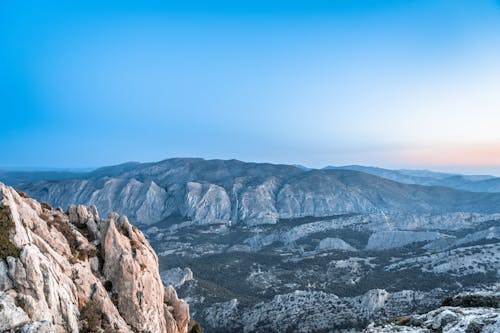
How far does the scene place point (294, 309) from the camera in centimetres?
10112

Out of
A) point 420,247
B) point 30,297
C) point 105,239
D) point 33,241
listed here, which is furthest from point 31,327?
point 420,247

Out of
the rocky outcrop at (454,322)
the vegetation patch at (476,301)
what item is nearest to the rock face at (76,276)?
the rocky outcrop at (454,322)

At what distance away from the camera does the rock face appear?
25.4m

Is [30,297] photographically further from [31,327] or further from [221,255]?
[221,255]

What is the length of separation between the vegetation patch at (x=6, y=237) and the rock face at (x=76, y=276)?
57mm

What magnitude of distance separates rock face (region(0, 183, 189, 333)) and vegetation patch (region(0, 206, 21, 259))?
0.19ft

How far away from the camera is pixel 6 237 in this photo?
27438mm

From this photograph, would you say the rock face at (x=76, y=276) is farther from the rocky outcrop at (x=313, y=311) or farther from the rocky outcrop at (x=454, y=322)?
the rocky outcrop at (x=313, y=311)

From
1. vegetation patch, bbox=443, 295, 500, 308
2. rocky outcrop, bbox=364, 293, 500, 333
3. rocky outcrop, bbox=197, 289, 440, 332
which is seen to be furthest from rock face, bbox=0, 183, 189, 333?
rocky outcrop, bbox=197, 289, 440, 332

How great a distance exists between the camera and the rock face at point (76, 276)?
25.4 m

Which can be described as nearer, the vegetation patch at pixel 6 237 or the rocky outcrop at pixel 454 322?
the vegetation patch at pixel 6 237

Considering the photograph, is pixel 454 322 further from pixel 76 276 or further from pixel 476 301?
pixel 76 276

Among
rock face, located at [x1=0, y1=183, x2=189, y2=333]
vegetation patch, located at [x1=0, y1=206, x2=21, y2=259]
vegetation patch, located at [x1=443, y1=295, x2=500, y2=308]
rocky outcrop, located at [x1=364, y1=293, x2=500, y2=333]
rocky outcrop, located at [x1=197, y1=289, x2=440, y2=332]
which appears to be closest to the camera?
rock face, located at [x1=0, y1=183, x2=189, y2=333]

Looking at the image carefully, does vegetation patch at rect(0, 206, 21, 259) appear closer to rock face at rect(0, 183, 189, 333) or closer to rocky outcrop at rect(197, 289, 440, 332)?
rock face at rect(0, 183, 189, 333)
